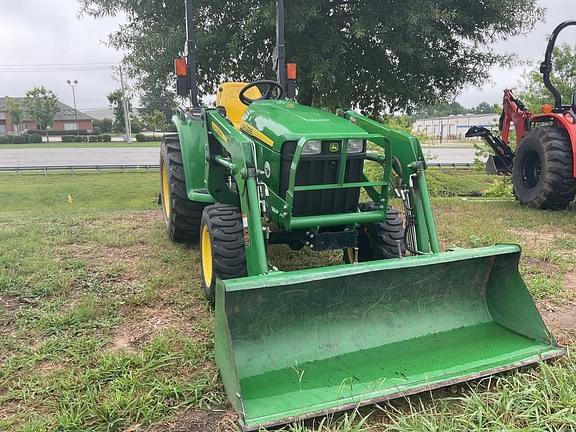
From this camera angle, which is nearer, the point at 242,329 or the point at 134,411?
the point at 134,411

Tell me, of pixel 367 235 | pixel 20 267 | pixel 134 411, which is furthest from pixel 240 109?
pixel 134 411

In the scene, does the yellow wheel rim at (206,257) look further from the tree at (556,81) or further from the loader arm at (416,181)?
the tree at (556,81)

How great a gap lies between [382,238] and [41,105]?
6497cm

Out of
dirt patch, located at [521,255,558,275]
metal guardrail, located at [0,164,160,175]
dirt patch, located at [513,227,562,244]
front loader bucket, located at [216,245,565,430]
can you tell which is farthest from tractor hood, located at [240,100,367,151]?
metal guardrail, located at [0,164,160,175]

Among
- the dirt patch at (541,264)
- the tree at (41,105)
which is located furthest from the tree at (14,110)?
the dirt patch at (541,264)

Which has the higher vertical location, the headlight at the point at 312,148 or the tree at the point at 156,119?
the tree at the point at 156,119

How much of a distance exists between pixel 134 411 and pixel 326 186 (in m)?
1.72

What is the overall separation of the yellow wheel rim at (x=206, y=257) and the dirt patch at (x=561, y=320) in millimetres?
2305

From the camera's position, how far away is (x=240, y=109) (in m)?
5.27

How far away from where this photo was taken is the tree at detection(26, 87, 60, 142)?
60.4 m

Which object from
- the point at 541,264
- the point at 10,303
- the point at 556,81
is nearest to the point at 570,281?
the point at 541,264

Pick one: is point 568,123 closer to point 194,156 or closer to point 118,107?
point 194,156

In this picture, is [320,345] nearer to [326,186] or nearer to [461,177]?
[326,186]

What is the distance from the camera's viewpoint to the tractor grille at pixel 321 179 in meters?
3.34
